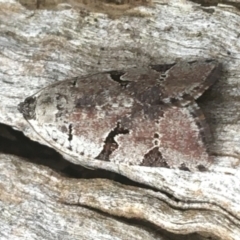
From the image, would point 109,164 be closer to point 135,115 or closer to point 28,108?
point 135,115

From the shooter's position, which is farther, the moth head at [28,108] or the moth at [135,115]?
the moth head at [28,108]

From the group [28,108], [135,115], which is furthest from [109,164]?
[28,108]

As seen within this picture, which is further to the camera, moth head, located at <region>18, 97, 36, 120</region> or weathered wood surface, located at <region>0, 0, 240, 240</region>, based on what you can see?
Result: moth head, located at <region>18, 97, 36, 120</region>

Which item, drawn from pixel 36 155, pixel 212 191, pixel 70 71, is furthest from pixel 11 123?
pixel 212 191

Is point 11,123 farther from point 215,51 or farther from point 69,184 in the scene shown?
point 215,51

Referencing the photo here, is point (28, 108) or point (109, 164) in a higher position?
point (28, 108)
